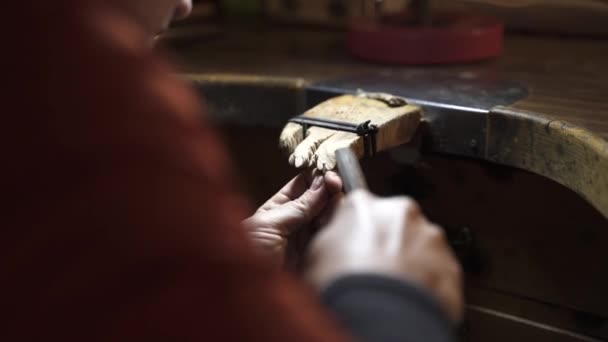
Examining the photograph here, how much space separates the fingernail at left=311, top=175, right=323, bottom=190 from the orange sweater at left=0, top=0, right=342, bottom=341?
15.9 inches

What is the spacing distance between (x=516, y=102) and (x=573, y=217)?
16cm

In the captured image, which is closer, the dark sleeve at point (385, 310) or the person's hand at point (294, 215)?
the dark sleeve at point (385, 310)

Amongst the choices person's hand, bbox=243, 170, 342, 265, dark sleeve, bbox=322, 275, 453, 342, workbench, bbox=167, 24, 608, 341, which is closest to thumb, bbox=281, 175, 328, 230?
person's hand, bbox=243, 170, 342, 265


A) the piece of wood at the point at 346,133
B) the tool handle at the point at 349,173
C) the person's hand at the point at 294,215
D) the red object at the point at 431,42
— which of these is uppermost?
the red object at the point at 431,42

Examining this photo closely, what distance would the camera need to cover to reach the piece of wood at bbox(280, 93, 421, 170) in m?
0.77

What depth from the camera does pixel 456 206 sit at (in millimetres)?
984

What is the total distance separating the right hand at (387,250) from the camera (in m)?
0.43

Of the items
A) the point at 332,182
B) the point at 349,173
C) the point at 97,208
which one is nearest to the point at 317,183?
the point at 332,182

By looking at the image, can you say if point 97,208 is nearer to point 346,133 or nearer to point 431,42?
point 346,133

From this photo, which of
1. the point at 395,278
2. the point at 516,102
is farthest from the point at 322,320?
the point at 516,102

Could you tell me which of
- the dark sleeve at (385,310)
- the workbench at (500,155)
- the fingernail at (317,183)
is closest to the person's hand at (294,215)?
the fingernail at (317,183)

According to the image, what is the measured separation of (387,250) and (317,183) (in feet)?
1.06

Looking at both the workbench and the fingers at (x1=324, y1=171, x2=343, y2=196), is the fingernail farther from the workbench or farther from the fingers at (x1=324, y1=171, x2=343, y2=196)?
the workbench

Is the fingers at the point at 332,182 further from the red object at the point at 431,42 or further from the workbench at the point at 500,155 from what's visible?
the red object at the point at 431,42
